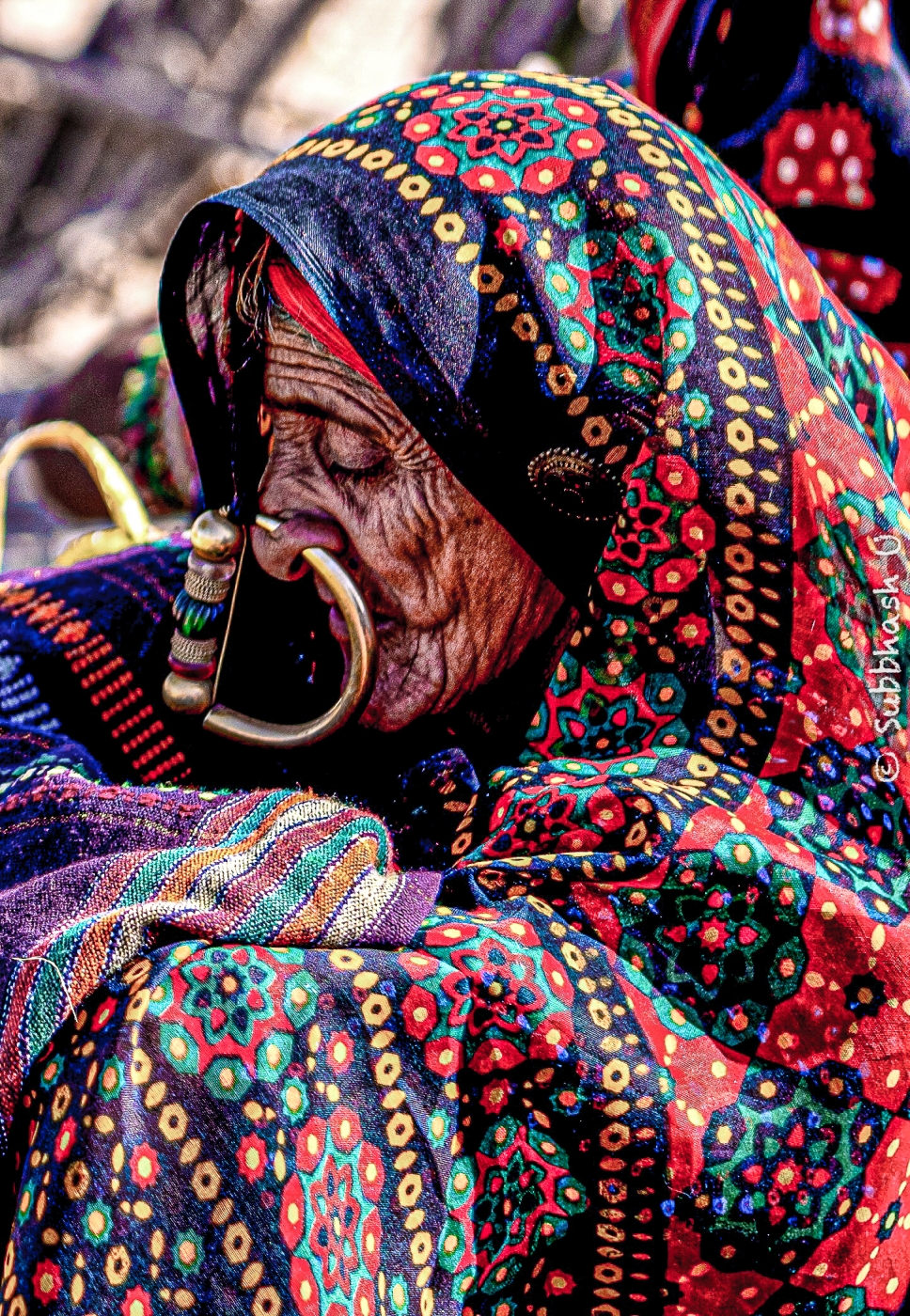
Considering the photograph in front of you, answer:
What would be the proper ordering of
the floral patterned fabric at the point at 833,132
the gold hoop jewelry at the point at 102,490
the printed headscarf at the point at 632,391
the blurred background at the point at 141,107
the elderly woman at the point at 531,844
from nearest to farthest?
the elderly woman at the point at 531,844 → the printed headscarf at the point at 632,391 → the floral patterned fabric at the point at 833,132 → the gold hoop jewelry at the point at 102,490 → the blurred background at the point at 141,107

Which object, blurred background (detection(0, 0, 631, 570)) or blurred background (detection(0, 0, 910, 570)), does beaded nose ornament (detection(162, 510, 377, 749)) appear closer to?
blurred background (detection(0, 0, 910, 570))

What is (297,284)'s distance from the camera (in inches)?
51.5

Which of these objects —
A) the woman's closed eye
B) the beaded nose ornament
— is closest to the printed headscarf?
the woman's closed eye

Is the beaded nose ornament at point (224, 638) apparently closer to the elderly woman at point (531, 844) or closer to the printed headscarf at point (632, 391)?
the elderly woman at point (531, 844)

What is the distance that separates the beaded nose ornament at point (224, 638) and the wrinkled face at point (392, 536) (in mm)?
28

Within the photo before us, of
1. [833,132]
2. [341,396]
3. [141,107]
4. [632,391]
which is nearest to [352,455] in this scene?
[341,396]

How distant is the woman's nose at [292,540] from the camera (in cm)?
140

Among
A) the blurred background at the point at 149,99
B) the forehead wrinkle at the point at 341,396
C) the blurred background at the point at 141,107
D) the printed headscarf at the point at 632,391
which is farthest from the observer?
the blurred background at the point at 149,99

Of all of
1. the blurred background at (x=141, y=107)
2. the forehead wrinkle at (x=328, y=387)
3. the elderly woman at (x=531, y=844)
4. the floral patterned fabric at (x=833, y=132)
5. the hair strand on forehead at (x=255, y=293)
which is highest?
the blurred background at (x=141, y=107)

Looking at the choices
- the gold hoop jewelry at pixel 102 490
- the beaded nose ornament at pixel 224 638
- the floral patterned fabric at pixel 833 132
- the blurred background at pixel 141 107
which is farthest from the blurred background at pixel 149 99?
the beaded nose ornament at pixel 224 638

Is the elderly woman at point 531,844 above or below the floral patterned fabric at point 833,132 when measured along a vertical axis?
below

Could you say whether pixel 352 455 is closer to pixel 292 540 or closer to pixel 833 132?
pixel 292 540

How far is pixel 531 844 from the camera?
3.87ft

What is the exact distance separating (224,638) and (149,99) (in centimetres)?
545
